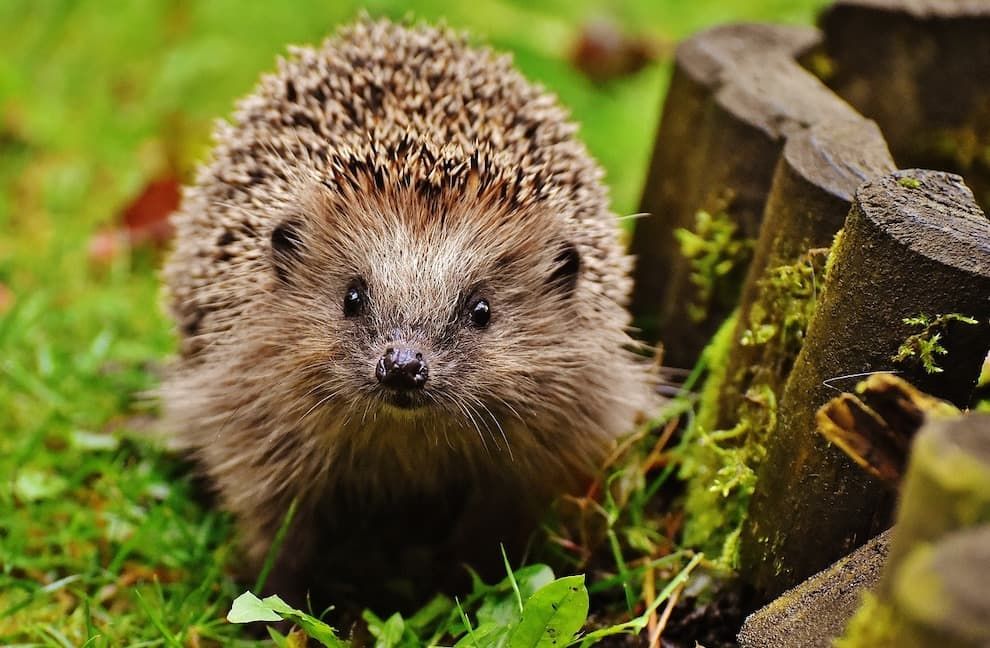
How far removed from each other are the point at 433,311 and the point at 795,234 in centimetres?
83

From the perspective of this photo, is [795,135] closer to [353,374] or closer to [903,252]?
[903,252]

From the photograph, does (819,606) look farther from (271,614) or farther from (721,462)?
(271,614)

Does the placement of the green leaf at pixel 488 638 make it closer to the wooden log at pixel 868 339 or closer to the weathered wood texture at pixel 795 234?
the wooden log at pixel 868 339

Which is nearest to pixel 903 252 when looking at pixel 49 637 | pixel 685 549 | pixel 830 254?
pixel 830 254

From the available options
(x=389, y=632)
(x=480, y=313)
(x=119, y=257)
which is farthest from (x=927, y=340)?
(x=119, y=257)

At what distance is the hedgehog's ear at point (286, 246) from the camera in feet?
8.43

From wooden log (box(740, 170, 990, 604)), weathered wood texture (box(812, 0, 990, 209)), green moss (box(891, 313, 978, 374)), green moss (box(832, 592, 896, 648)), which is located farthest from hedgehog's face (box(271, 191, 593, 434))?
weathered wood texture (box(812, 0, 990, 209))

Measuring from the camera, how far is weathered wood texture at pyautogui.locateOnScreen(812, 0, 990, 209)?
129 inches

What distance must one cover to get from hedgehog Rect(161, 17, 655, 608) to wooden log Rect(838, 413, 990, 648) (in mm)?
1167

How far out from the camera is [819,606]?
77.5 inches

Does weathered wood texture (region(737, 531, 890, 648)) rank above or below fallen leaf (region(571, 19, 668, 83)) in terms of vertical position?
below

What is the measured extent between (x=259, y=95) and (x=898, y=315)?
1.84 metres

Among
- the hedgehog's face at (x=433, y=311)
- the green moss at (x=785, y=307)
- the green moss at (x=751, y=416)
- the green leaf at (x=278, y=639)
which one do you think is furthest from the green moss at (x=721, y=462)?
the green leaf at (x=278, y=639)

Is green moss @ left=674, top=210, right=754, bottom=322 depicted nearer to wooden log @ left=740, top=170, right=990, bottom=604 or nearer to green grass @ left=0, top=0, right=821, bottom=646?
wooden log @ left=740, top=170, right=990, bottom=604
